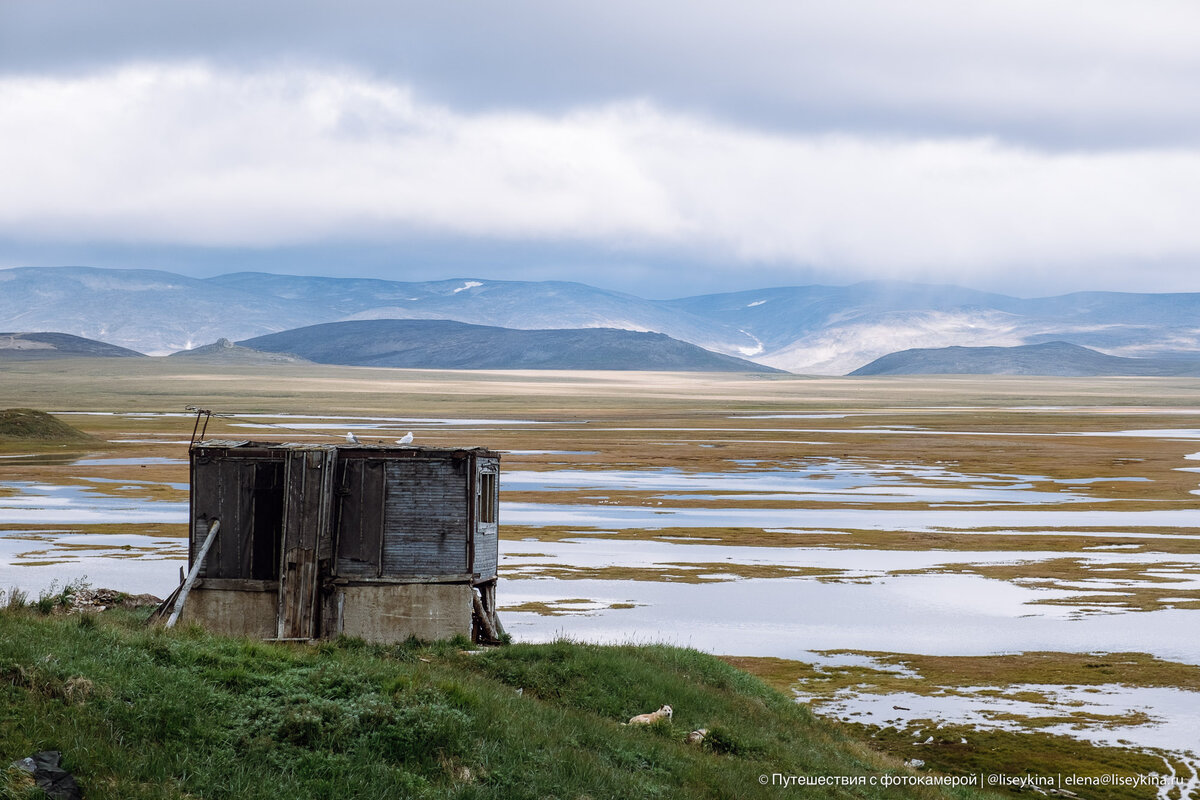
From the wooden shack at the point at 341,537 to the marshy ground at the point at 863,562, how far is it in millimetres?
5031

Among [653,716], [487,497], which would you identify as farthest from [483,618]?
[653,716]

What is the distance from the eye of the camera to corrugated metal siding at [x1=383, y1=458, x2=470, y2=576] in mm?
20141

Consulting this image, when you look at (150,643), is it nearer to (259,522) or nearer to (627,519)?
(259,522)

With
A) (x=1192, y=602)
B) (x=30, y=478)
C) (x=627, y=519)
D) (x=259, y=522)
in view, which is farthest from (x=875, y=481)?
(x=259, y=522)

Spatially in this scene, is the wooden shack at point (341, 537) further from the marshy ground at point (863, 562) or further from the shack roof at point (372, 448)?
the marshy ground at point (863, 562)

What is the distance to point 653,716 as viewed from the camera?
1573 centimetres

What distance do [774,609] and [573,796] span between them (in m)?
18.1

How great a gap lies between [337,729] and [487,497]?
934 cm

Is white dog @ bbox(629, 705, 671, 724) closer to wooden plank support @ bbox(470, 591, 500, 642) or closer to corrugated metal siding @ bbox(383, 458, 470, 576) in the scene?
wooden plank support @ bbox(470, 591, 500, 642)

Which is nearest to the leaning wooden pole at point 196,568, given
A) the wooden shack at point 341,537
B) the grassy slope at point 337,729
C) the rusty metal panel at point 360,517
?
the wooden shack at point 341,537

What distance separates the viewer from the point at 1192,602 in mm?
30219

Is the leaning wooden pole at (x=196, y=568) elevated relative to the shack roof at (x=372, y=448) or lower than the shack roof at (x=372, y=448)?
lower

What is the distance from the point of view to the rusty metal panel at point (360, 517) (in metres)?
20.0

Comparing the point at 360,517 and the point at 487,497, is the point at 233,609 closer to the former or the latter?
the point at 360,517
